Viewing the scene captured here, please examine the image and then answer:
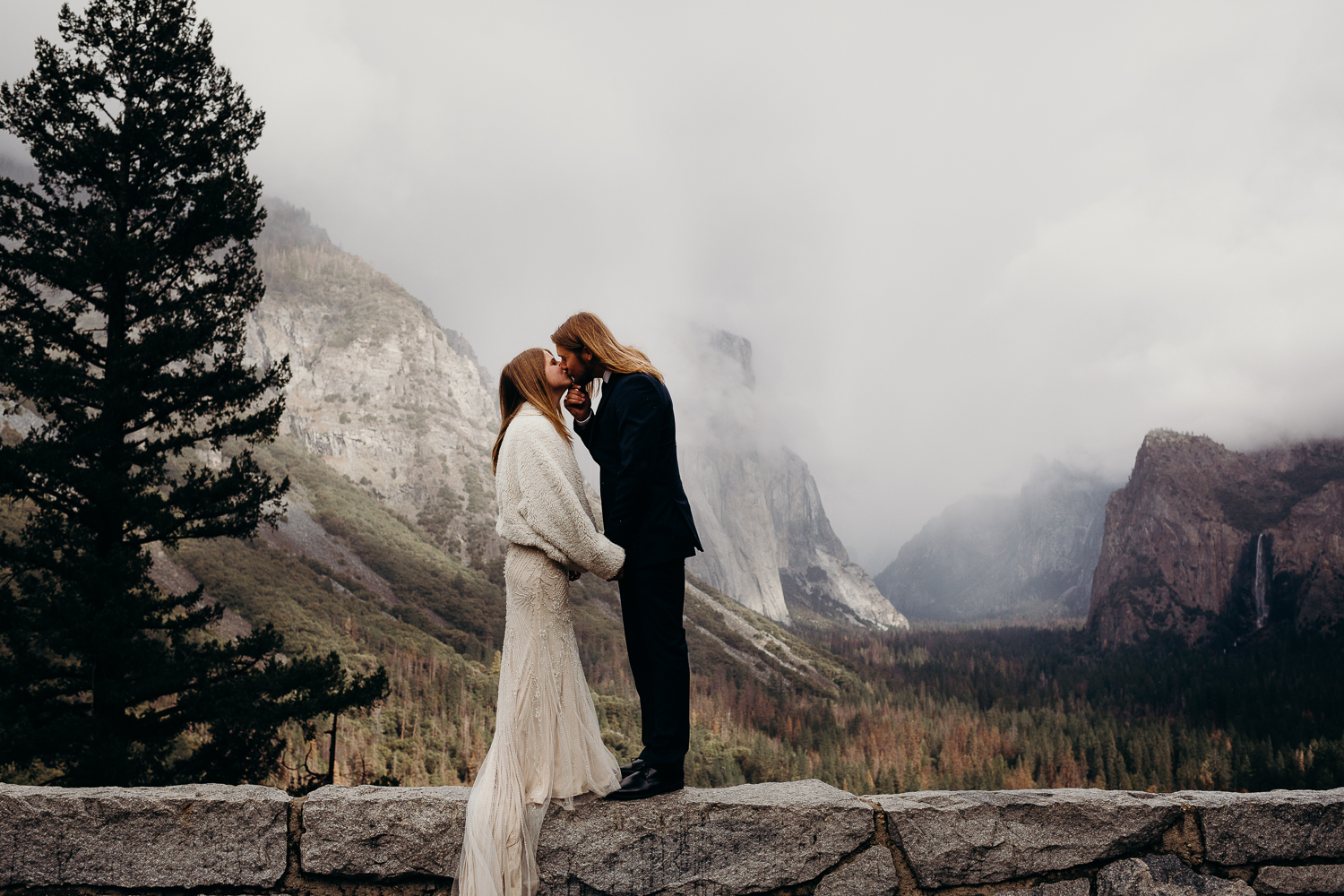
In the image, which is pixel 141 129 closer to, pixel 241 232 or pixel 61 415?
pixel 241 232

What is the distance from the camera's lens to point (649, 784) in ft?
12.2

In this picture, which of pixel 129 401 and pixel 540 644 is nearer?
pixel 540 644

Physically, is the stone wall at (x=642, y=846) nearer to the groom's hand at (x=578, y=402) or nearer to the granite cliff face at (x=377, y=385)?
the groom's hand at (x=578, y=402)

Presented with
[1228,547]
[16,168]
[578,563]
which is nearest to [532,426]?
[578,563]

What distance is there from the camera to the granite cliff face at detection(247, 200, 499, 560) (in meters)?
124

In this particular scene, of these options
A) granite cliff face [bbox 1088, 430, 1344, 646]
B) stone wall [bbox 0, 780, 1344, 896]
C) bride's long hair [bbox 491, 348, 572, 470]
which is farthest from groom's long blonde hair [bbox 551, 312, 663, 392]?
granite cliff face [bbox 1088, 430, 1344, 646]

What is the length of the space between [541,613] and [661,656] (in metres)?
0.66

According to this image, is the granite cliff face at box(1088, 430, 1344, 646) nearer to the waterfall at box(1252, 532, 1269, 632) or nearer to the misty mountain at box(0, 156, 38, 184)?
the waterfall at box(1252, 532, 1269, 632)

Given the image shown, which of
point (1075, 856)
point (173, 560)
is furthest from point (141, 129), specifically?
point (173, 560)

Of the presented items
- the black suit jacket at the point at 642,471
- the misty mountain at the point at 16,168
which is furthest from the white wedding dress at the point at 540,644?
the misty mountain at the point at 16,168

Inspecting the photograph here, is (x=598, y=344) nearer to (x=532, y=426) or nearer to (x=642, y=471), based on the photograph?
(x=532, y=426)

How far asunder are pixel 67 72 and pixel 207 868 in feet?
59.2

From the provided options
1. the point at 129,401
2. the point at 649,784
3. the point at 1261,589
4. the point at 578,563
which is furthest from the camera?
the point at 1261,589

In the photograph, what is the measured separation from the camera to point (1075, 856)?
3.76 m
